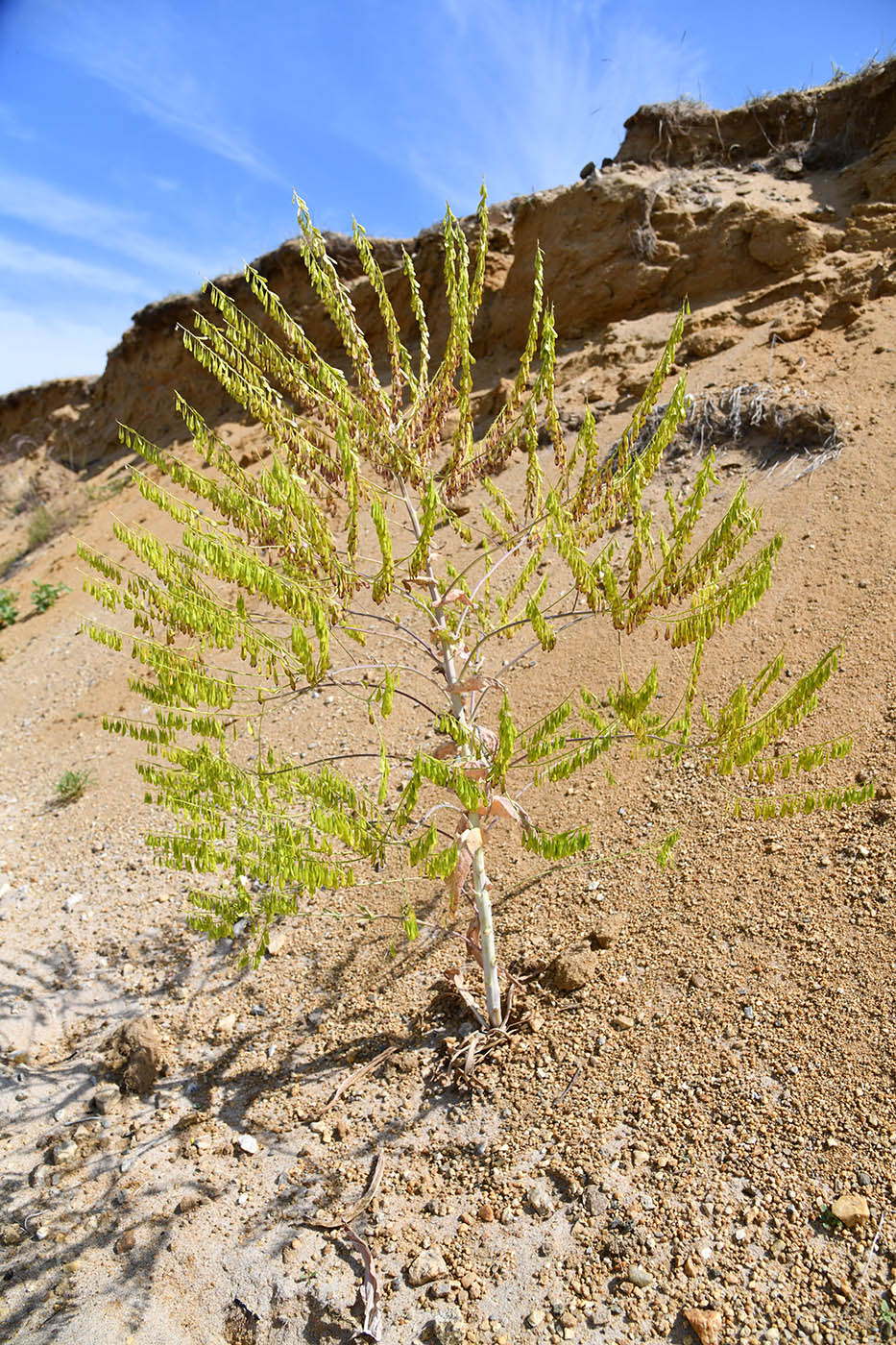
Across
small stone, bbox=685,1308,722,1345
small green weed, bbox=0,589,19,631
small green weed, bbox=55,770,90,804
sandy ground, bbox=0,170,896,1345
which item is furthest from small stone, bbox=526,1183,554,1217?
small green weed, bbox=0,589,19,631

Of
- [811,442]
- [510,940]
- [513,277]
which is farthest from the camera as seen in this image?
[513,277]

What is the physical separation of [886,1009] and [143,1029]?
12.0ft

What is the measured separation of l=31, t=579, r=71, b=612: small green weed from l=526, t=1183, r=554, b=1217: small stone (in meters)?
12.8

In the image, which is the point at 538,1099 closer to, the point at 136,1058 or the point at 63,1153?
the point at 136,1058

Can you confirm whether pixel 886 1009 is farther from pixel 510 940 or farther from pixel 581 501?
pixel 581 501

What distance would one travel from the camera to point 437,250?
12797 millimetres

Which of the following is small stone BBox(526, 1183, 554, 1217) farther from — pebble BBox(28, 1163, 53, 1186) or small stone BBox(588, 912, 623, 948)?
pebble BBox(28, 1163, 53, 1186)

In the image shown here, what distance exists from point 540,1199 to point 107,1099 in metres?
2.45

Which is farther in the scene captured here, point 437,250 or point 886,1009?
point 437,250

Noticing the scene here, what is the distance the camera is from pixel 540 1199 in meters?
2.87

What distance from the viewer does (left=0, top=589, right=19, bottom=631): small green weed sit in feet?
43.8

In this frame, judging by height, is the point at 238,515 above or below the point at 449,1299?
above

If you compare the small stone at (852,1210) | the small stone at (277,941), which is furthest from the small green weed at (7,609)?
the small stone at (852,1210)

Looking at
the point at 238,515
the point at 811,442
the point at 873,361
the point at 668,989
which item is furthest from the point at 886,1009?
the point at 873,361
